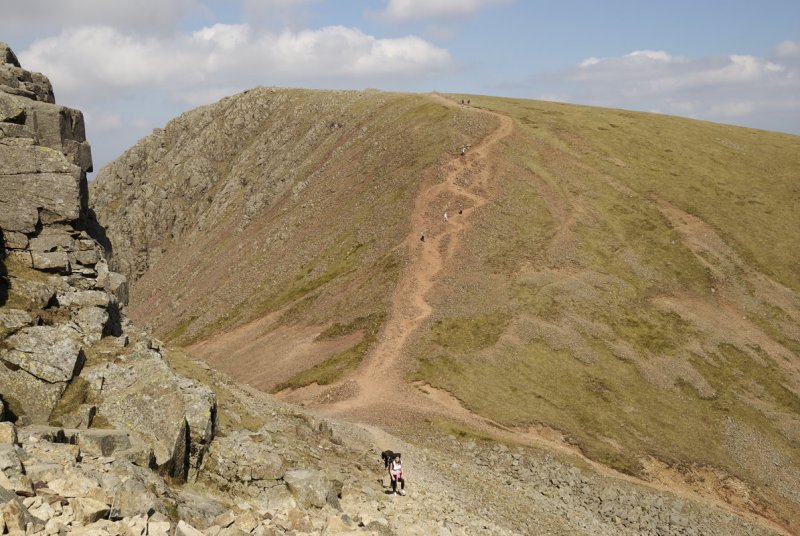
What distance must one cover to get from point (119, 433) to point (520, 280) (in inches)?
2465

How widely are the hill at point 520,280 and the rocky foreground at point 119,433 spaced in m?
18.2

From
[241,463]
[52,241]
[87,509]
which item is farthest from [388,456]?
[52,241]

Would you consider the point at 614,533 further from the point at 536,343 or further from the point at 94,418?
the point at 94,418

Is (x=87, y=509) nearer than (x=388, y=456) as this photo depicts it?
Yes

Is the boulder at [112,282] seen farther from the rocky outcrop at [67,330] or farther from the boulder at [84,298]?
the boulder at [84,298]

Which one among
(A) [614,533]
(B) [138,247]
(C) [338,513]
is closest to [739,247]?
(A) [614,533]

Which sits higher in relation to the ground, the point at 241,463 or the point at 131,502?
the point at 131,502

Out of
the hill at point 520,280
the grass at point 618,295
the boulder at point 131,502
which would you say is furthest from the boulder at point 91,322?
the grass at point 618,295

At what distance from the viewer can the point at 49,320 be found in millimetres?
31219

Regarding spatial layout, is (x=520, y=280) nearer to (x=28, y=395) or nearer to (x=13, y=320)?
(x=13, y=320)

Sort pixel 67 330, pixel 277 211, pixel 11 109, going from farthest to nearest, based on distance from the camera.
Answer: pixel 277 211
pixel 11 109
pixel 67 330

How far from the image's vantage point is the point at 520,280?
8050 cm

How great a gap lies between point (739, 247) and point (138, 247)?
141m

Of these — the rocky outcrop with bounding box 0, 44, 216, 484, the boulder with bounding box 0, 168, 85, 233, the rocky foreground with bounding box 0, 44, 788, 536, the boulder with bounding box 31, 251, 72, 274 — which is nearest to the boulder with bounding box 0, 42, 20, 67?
the rocky foreground with bounding box 0, 44, 788, 536
